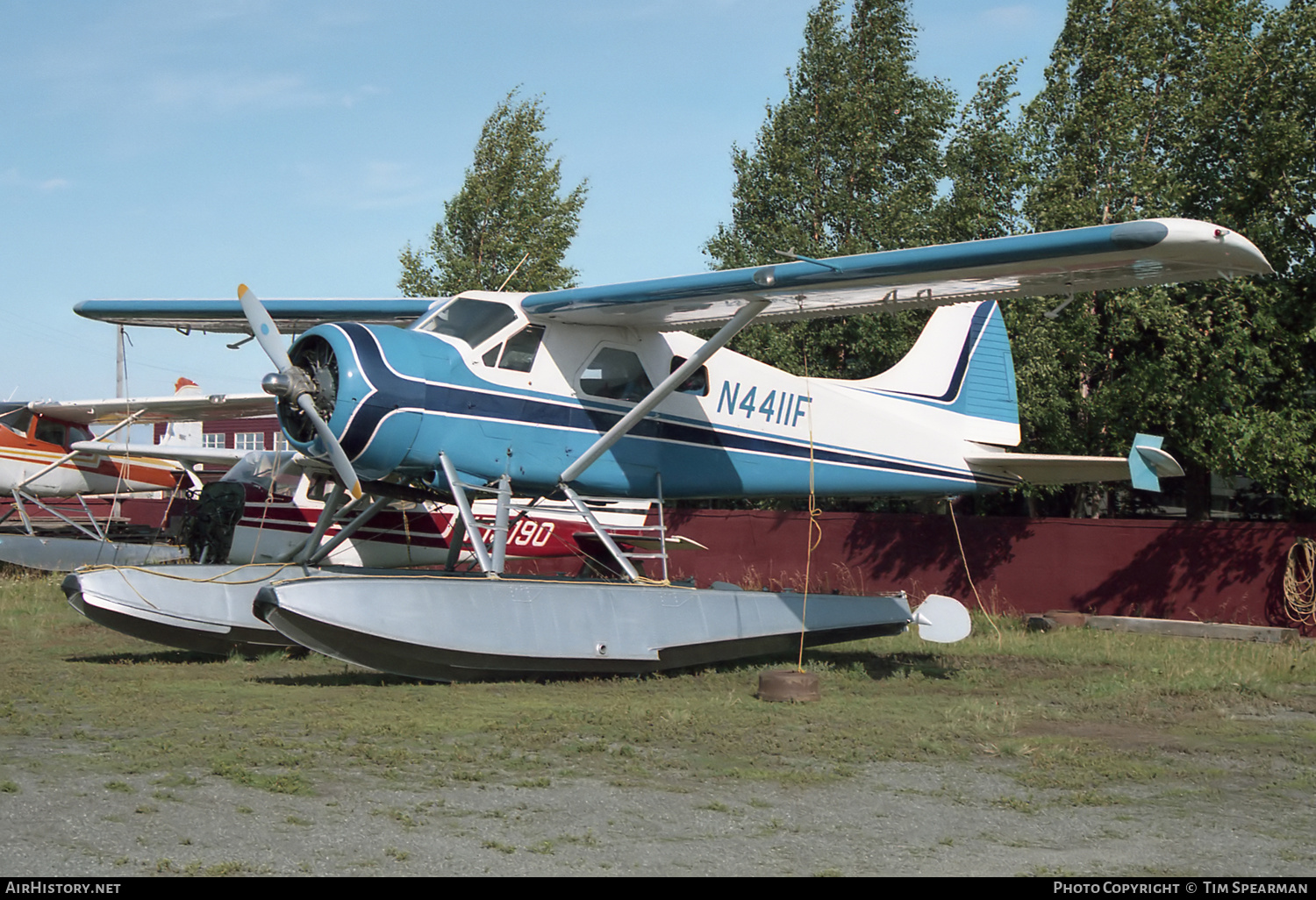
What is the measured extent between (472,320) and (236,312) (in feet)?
15.8

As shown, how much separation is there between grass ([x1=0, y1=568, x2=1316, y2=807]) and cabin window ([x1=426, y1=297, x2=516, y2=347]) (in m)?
2.98

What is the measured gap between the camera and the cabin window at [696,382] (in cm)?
1134

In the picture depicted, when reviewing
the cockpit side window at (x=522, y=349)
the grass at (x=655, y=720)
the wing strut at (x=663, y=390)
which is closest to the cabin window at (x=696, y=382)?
the wing strut at (x=663, y=390)

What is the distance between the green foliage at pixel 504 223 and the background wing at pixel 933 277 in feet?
43.6

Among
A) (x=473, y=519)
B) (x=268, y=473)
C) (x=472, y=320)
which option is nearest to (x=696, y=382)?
(x=472, y=320)

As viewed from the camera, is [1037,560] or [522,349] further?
[1037,560]

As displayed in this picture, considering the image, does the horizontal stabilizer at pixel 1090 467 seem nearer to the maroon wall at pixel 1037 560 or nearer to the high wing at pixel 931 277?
the high wing at pixel 931 277

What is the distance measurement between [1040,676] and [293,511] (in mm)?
10083

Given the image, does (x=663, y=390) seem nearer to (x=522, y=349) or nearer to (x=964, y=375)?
(x=522, y=349)


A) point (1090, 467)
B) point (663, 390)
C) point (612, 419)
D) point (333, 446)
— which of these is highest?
point (663, 390)

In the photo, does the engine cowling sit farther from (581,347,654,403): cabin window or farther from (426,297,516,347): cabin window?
(581,347,654,403): cabin window

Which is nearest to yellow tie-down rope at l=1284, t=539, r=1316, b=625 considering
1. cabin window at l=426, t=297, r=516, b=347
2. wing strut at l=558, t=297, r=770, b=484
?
wing strut at l=558, t=297, r=770, b=484

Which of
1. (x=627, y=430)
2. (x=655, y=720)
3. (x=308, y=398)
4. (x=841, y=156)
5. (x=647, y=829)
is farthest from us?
(x=841, y=156)

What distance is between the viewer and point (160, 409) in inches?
747
